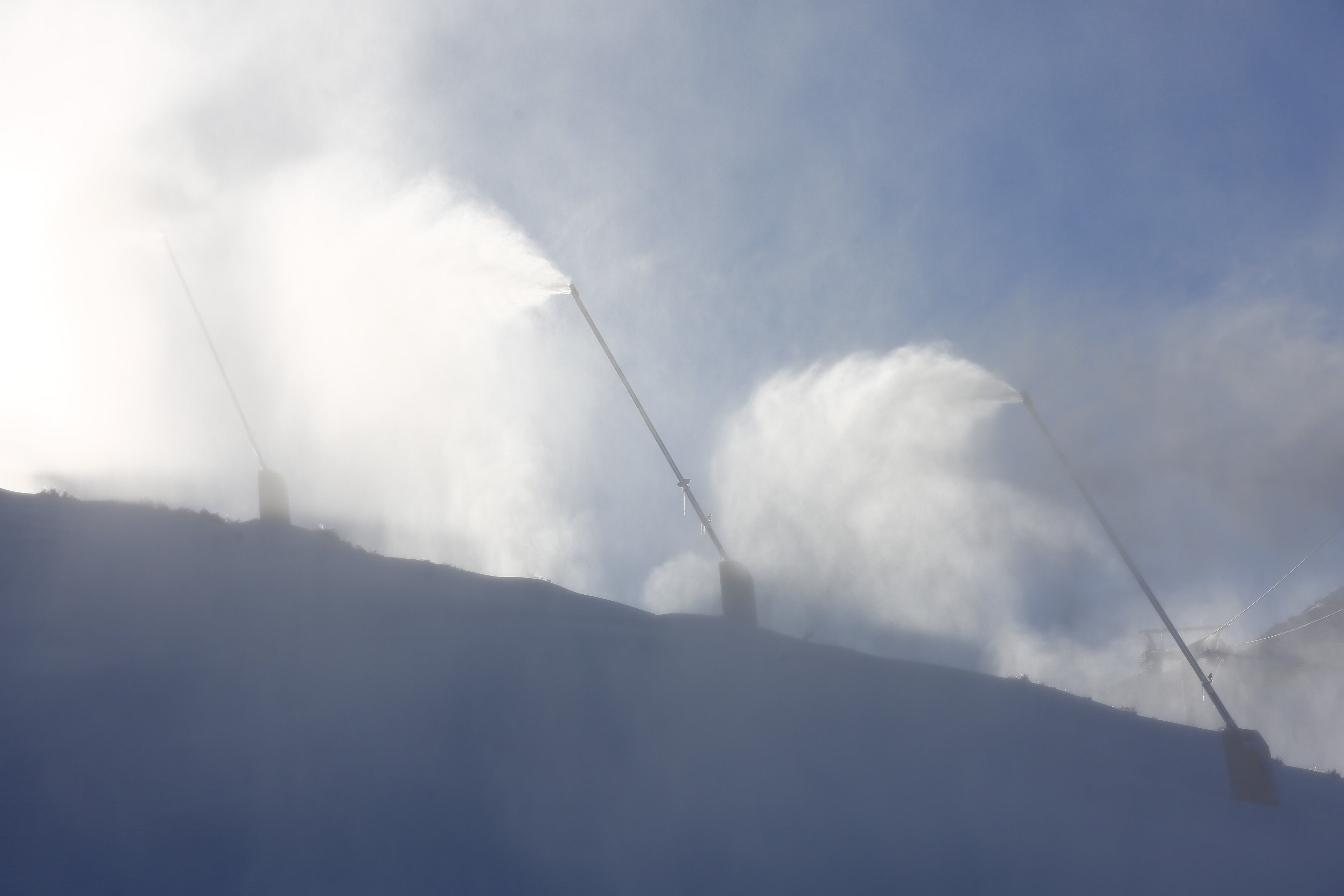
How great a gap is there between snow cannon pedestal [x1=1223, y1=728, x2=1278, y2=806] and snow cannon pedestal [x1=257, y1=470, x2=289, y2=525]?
2453 centimetres

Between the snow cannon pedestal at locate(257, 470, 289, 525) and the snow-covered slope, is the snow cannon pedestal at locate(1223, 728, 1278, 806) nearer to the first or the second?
the snow-covered slope

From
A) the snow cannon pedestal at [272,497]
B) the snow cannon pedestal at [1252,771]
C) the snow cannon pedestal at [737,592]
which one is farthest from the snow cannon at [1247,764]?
the snow cannon pedestal at [272,497]

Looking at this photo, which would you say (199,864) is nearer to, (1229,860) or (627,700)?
(627,700)

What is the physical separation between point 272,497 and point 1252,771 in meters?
25.5

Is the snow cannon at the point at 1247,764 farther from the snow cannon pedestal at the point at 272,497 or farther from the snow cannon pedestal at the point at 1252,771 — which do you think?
the snow cannon pedestal at the point at 272,497

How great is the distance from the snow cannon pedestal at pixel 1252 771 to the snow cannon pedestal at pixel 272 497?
24528 millimetres

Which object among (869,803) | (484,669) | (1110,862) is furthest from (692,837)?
(1110,862)

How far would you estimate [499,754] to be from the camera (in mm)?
13461

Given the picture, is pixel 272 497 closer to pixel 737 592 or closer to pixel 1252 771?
pixel 737 592

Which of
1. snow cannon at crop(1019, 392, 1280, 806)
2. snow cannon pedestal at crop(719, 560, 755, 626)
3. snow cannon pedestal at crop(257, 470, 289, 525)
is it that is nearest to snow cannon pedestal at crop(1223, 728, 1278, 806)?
snow cannon at crop(1019, 392, 1280, 806)

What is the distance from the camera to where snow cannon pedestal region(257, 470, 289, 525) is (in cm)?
2323

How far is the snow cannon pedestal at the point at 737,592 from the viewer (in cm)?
2233

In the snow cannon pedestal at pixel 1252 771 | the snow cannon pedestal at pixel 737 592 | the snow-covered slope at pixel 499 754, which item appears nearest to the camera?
the snow-covered slope at pixel 499 754

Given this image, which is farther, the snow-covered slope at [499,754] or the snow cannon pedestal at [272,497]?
the snow cannon pedestal at [272,497]
